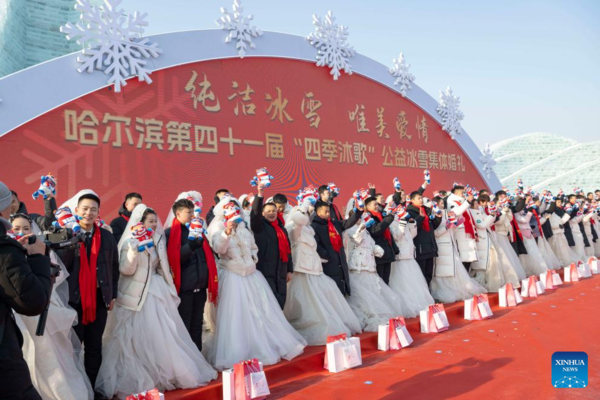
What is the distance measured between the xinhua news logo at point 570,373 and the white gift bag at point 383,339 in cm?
165

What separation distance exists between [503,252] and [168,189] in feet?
Answer: 18.0

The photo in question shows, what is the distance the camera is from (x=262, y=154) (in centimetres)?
899

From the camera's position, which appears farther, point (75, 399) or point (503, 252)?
point (503, 252)

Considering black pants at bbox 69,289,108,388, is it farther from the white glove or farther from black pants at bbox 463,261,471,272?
black pants at bbox 463,261,471,272

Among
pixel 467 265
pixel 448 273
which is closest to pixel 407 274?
pixel 448 273

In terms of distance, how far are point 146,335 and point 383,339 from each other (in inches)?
92.9

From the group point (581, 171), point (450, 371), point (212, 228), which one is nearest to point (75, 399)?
point (212, 228)

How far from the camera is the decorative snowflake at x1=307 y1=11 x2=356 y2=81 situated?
10289 mm

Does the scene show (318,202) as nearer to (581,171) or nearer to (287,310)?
(287,310)

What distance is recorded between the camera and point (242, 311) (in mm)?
4391

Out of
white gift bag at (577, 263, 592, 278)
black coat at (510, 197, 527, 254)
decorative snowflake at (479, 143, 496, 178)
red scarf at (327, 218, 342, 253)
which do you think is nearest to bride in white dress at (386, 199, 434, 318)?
red scarf at (327, 218, 342, 253)

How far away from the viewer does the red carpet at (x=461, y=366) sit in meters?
3.68

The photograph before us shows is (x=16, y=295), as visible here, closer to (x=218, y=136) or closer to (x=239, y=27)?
(x=218, y=136)

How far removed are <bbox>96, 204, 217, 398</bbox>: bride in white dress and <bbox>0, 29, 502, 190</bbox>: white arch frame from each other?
3665 mm
